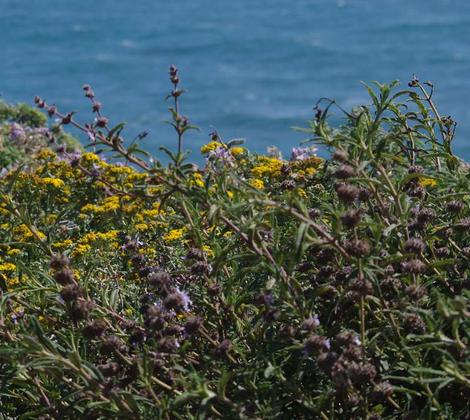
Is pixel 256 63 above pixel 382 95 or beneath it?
beneath

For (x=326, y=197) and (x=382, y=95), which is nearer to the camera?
(x=382, y=95)

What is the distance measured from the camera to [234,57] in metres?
30.2

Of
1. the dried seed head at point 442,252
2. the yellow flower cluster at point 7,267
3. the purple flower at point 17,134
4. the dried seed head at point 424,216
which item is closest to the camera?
the dried seed head at point 424,216

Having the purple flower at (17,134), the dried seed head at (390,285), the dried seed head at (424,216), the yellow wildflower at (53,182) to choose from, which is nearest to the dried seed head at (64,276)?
the dried seed head at (390,285)

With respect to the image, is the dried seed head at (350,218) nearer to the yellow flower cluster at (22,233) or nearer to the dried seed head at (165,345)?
the dried seed head at (165,345)

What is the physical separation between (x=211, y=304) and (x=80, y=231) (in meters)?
2.68

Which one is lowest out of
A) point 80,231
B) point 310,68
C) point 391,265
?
point 310,68

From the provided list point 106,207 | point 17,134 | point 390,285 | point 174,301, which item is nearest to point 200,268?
point 174,301

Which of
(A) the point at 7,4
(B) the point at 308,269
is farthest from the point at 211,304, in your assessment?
(A) the point at 7,4

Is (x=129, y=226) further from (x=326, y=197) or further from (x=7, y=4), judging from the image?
(x=7, y=4)

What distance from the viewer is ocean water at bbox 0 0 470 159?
25.2 meters

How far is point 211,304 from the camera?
4012 mm

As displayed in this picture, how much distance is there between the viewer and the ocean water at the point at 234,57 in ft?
82.7

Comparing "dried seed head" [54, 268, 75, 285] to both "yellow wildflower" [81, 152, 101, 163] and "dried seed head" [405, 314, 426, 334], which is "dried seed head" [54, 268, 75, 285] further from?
"yellow wildflower" [81, 152, 101, 163]
